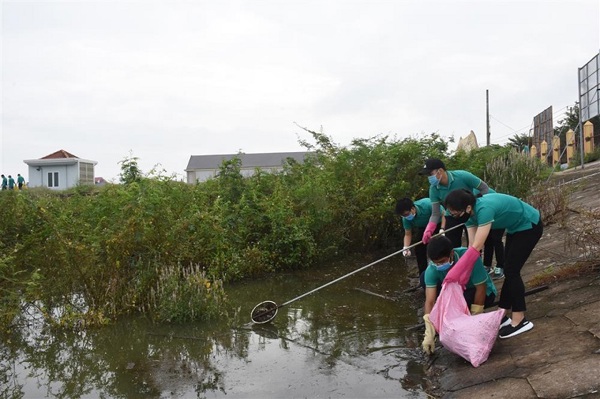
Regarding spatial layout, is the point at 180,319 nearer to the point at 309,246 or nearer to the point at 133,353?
the point at 133,353

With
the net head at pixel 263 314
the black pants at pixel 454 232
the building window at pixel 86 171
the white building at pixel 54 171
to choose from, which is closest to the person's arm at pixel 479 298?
the black pants at pixel 454 232

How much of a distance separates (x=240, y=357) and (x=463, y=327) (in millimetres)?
2376

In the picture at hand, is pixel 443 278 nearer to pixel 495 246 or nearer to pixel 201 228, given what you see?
pixel 495 246

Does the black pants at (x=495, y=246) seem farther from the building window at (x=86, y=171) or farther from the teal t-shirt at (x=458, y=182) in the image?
the building window at (x=86, y=171)

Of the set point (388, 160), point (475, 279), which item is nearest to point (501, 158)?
point (388, 160)

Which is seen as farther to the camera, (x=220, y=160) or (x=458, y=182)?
(x=220, y=160)

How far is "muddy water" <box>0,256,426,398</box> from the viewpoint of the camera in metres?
4.88

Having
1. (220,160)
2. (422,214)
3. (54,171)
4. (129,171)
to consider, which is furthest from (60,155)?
(422,214)

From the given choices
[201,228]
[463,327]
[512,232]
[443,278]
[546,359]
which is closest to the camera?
[546,359]

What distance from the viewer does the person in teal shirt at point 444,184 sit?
6.02 meters

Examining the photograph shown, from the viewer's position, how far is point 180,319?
6949mm

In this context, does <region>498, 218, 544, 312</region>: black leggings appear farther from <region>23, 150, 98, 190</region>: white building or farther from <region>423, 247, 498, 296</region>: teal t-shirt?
<region>23, 150, 98, 190</region>: white building

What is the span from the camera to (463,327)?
4.57m

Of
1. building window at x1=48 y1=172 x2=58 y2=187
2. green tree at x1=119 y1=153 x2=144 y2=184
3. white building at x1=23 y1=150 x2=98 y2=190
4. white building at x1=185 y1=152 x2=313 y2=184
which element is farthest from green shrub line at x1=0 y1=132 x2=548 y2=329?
white building at x1=185 y1=152 x2=313 y2=184
